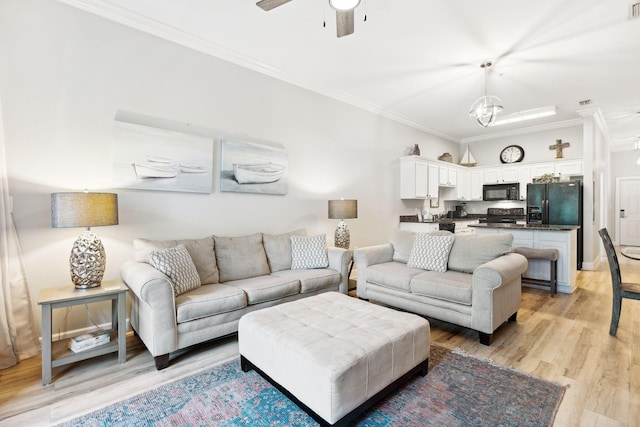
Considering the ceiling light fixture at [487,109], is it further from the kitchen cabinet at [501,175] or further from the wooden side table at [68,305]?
the wooden side table at [68,305]

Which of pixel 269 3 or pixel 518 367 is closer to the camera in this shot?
pixel 269 3

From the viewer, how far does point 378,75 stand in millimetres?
4160

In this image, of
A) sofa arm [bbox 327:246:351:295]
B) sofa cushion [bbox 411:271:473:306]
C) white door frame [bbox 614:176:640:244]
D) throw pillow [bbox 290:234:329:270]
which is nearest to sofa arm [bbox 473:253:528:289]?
sofa cushion [bbox 411:271:473:306]

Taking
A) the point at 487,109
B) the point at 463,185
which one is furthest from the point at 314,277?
the point at 463,185

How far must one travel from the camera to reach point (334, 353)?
1.66 m

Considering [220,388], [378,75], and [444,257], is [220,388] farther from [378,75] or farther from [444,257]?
[378,75]

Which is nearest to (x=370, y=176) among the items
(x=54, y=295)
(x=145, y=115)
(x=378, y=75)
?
(x=378, y=75)

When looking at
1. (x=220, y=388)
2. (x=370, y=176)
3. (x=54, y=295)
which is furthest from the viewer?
(x=370, y=176)

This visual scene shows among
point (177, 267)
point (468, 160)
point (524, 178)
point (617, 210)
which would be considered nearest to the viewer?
point (177, 267)

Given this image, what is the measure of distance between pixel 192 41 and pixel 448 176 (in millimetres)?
5433

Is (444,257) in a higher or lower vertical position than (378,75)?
lower

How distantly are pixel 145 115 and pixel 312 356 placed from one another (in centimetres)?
272

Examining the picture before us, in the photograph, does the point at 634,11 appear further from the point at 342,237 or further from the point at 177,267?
the point at 177,267

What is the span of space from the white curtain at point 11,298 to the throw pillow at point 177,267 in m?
0.93
